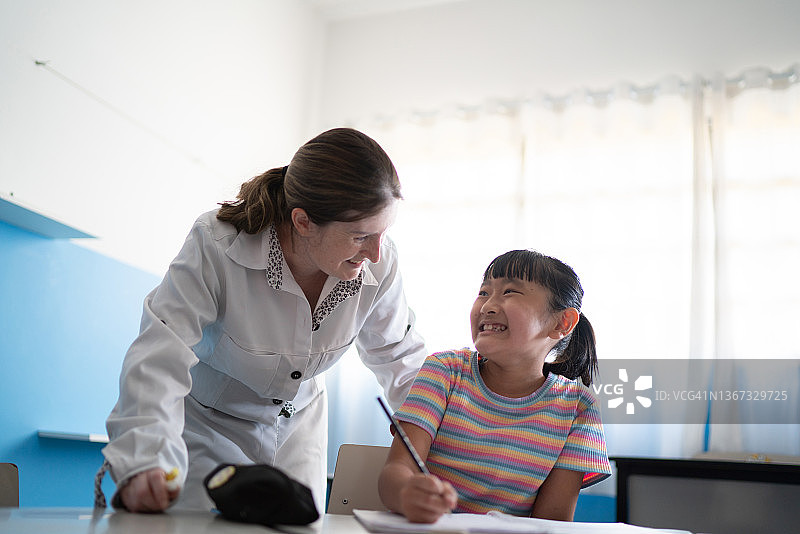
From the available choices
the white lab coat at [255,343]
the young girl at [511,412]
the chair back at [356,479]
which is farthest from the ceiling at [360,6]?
the chair back at [356,479]

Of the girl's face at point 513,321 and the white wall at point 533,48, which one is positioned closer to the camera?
the girl's face at point 513,321

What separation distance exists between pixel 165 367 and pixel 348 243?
16.4 inches

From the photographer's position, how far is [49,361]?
7.23ft

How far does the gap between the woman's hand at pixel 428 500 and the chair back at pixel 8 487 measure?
1.94 feet

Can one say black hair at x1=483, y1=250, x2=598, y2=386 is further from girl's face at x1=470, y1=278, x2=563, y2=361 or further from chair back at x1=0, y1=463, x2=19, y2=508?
chair back at x1=0, y1=463, x2=19, y2=508

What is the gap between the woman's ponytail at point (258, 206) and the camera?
1.35 metres

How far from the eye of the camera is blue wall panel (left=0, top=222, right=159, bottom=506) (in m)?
2.07

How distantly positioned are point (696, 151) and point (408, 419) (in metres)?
2.30

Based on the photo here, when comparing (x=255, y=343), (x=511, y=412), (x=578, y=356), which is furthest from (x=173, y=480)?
(x=578, y=356)

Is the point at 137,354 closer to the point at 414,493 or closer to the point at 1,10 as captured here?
the point at 414,493

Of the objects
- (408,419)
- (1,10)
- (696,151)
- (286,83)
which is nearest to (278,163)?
(286,83)

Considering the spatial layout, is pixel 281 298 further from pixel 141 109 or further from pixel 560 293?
pixel 141 109

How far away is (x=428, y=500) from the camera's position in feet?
2.67

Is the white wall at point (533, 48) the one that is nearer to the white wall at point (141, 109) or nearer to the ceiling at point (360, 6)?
the ceiling at point (360, 6)
